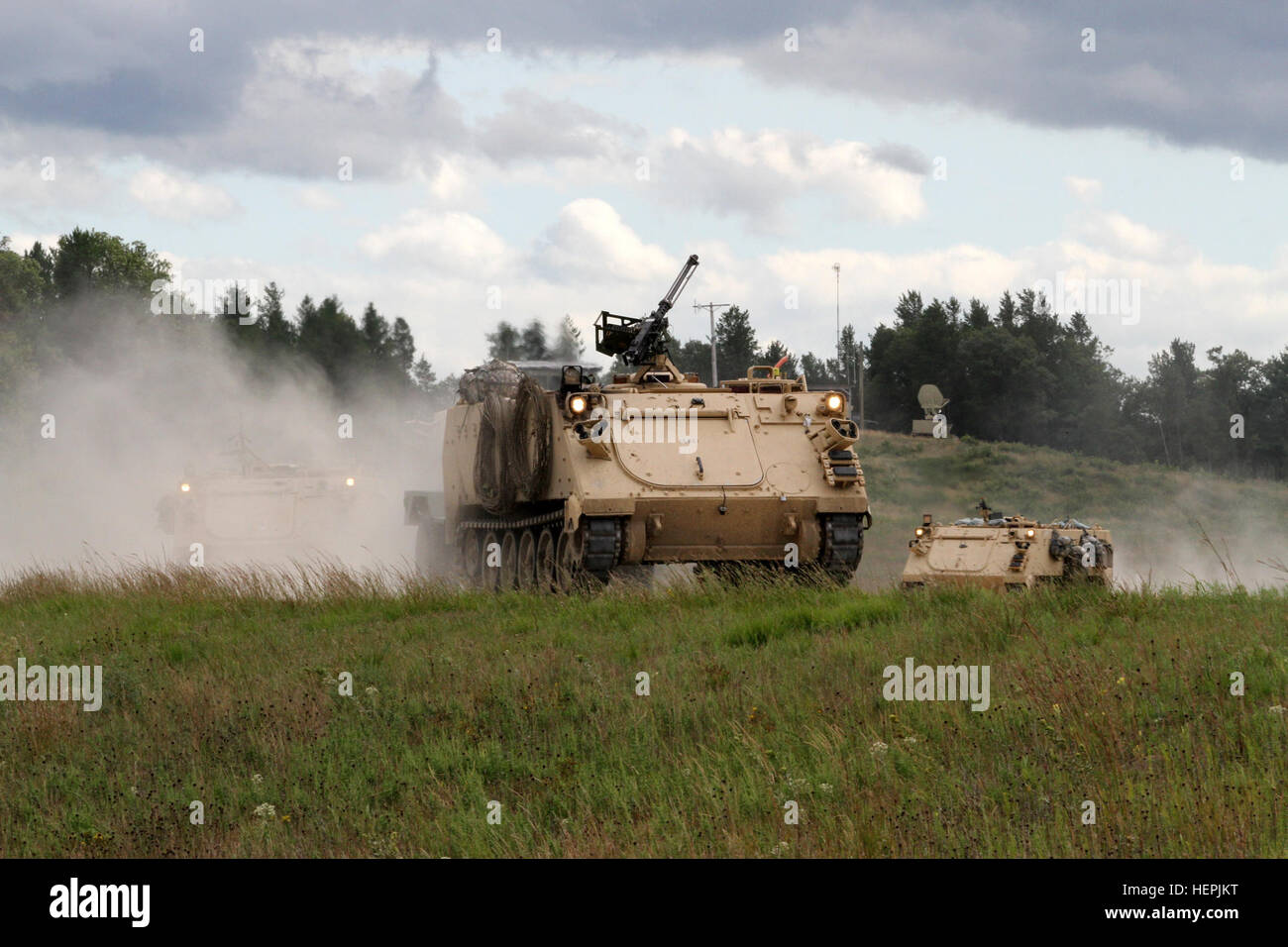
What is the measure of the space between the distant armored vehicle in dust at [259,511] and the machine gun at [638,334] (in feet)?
20.1

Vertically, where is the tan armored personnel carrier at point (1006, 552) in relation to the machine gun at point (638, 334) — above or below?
below

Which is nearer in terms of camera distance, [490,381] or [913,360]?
[490,381]

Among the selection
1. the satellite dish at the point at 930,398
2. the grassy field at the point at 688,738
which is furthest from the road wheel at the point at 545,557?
the satellite dish at the point at 930,398

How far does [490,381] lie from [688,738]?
1098 cm

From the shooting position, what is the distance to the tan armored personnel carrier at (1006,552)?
61.8ft

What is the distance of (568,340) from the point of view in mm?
57656

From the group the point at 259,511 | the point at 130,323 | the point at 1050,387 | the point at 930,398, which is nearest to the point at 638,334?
the point at 259,511

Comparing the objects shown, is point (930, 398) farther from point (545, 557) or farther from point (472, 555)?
point (545, 557)

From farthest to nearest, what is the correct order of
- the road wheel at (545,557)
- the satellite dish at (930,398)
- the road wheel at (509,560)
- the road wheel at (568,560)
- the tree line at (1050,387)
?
the tree line at (1050,387) → the satellite dish at (930,398) → the road wheel at (509,560) → the road wheel at (545,557) → the road wheel at (568,560)

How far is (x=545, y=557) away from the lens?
17750mm

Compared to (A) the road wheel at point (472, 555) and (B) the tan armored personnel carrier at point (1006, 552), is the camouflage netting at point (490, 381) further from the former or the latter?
(B) the tan armored personnel carrier at point (1006, 552)

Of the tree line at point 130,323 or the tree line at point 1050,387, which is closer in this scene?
the tree line at point 130,323
